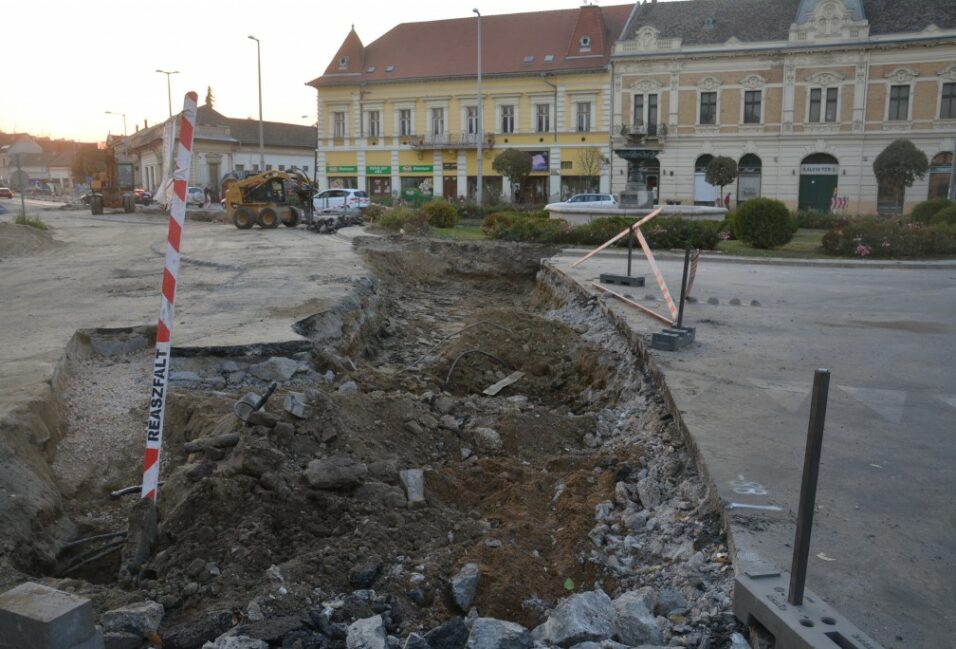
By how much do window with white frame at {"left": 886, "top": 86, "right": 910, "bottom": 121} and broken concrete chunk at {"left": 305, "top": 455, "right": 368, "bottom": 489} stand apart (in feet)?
160

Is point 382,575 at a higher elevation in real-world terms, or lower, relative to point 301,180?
lower

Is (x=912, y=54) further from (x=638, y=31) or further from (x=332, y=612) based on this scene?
(x=332, y=612)

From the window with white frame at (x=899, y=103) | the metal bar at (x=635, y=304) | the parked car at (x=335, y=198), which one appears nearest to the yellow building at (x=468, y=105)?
the parked car at (x=335, y=198)

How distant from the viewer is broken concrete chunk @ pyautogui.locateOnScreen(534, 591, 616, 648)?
3.19 m

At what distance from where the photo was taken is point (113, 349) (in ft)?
26.1

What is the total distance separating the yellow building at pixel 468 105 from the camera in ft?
169

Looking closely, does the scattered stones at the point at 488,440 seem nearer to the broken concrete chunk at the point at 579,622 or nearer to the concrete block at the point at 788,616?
the broken concrete chunk at the point at 579,622

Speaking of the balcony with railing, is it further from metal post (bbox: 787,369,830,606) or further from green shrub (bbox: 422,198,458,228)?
metal post (bbox: 787,369,830,606)

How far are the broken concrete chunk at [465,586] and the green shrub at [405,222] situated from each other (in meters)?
20.9

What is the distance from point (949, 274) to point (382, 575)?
619 inches

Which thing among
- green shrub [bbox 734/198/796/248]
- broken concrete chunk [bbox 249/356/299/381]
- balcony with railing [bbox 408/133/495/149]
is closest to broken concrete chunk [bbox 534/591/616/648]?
broken concrete chunk [bbox 249/356/299/381]

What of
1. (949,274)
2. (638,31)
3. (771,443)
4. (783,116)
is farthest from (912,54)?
(771,443)

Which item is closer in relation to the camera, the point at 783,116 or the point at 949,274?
the point at 949,274

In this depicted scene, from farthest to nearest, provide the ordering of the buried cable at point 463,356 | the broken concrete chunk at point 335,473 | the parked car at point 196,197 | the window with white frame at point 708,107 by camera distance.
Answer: the parked car at point 196,197 < the window with white frame at point 708,107 < the buried cable at point 463,356 < the broken concrete chunk at point 335,473
